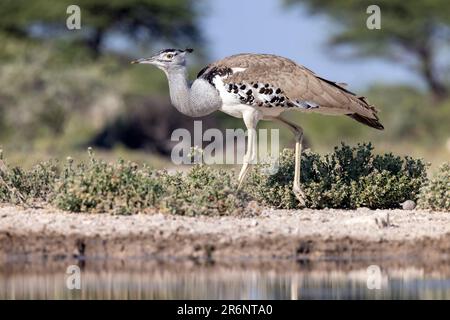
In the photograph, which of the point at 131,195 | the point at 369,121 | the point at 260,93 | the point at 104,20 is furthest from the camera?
the point at 104,20

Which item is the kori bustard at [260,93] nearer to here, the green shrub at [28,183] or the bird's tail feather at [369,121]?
the bird's tail feather at [369,121]

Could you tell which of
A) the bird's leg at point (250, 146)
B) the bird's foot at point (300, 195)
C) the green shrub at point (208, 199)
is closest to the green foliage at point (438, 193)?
the bird's foot at point (300, 195)

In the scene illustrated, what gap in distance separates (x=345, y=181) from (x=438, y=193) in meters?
0.97

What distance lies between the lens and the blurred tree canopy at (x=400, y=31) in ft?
117

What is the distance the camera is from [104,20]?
34938 millimetres

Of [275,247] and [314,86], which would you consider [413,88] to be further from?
[275,247]

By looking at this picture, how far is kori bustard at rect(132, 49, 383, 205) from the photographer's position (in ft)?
37.8

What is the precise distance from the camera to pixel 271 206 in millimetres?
11828

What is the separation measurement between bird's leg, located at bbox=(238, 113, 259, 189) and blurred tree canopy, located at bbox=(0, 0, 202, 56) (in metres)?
23.0

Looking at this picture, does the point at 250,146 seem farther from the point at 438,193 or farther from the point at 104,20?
the point at 104,20

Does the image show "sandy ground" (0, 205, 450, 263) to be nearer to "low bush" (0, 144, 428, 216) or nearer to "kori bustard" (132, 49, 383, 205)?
"low bush" (0, 144, 428, 216)

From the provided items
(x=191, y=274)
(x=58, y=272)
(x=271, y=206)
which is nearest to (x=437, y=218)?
(x=271, y=206)

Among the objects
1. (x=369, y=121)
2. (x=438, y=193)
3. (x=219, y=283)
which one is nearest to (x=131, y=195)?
(x=219, y=283)

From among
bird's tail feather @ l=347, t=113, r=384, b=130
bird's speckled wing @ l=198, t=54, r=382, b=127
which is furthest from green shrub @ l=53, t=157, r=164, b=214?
bird's tail feather @ l=347, t=113, r=384, b=130
